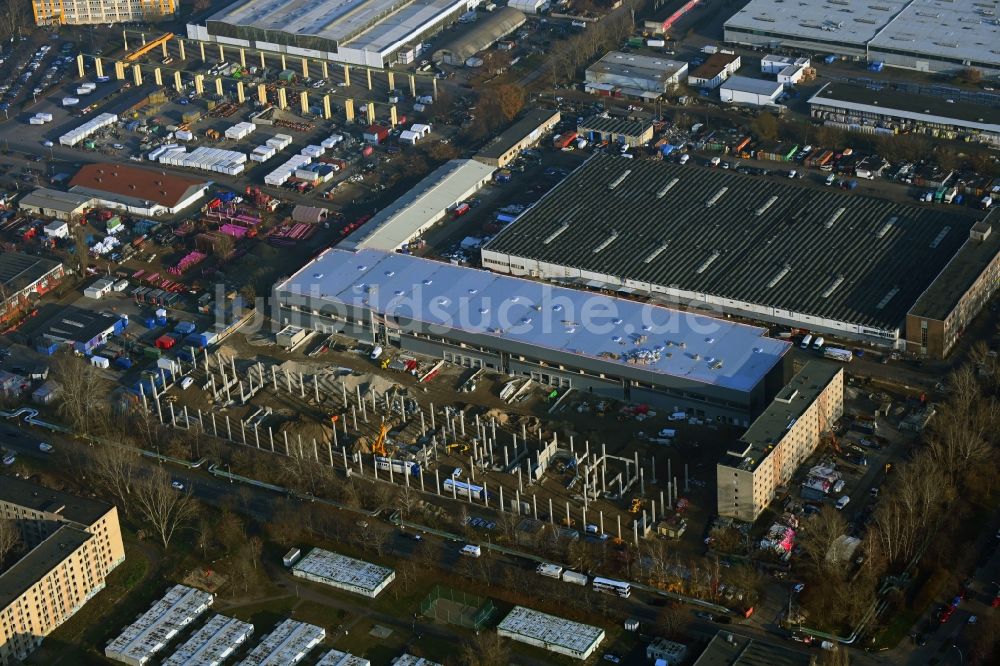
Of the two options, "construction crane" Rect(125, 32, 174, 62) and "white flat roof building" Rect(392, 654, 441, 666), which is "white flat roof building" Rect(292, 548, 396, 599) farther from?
"construction crane" Rect(125, 32, 174, 62)

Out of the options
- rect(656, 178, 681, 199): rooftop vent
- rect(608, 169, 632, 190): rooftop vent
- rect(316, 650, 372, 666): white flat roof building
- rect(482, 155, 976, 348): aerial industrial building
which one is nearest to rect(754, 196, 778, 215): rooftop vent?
rect(482, 155, 976, 348): aerial industrial building

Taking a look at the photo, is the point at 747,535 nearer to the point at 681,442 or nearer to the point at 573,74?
the point at 681,442

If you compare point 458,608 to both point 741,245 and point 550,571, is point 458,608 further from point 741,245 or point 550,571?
point 741,245

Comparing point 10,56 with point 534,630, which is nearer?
point 534,630

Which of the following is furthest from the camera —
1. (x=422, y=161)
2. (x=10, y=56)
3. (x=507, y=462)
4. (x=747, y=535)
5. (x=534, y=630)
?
(x=10, y=56)

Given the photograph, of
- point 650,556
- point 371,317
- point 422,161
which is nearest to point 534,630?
point 650,556

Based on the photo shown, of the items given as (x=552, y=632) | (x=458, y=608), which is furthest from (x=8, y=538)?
(x=552, y=632)
